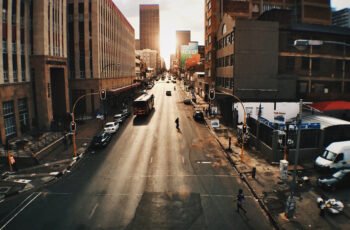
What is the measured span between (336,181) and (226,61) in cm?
3688

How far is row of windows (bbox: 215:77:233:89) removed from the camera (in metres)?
53.8

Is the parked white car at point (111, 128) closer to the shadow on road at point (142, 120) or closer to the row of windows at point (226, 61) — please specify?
the shadow on road at point (142, 120)

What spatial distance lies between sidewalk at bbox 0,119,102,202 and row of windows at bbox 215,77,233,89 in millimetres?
26616

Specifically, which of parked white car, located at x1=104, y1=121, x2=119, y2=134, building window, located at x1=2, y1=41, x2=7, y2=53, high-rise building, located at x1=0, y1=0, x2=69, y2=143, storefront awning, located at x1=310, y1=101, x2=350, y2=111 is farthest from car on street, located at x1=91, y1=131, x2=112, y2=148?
storefront awning, located at x1=310, y1=101, x2=350, y2=111

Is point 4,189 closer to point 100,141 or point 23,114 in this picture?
point 100,141

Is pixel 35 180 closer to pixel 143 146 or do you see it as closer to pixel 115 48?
pixel 143 146

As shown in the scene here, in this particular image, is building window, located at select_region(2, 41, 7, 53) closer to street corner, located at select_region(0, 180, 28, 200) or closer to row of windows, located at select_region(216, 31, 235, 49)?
street corner, located at select_region(0, 180, 28, 200)

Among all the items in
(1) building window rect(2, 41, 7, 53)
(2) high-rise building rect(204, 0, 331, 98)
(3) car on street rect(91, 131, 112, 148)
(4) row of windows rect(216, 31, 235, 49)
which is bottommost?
(3) car on street rect(91, 131, 112, 148)

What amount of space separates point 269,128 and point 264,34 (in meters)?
22.7

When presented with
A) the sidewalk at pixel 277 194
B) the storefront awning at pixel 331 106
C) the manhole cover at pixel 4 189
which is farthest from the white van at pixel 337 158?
the manhole cover at pixel 4 189

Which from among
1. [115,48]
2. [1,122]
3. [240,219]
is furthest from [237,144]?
[115,48]

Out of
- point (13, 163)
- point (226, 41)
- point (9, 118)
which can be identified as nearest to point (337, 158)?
point (13, 163)

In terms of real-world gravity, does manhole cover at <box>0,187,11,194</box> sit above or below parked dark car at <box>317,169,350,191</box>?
below

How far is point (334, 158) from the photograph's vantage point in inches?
1052
